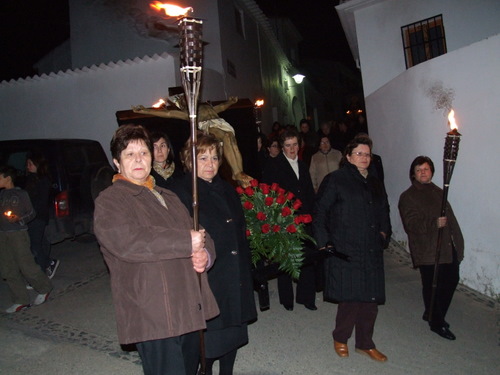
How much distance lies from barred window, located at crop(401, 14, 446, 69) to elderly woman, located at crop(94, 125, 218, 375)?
359 inches

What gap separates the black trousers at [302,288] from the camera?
518 cm

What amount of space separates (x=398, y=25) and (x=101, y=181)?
7501 mm

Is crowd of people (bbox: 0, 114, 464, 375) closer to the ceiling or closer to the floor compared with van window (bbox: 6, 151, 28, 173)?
closer to the floor

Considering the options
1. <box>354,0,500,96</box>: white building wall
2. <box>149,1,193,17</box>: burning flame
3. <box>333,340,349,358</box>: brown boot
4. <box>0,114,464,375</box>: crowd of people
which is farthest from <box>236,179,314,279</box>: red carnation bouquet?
<box>354,0,500,96</box>: white building wall

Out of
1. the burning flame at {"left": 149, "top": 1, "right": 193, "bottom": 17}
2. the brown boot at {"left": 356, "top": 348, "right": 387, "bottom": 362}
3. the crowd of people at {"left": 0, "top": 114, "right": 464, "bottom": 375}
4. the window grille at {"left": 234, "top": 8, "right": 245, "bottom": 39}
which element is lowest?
the brown boot at {"left": 356, "top": 348, "right": 387, "bottom": 362}

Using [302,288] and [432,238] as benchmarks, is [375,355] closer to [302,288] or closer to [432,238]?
[432,238]

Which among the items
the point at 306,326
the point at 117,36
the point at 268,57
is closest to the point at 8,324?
the point at 306,326

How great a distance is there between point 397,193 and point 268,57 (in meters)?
15.0

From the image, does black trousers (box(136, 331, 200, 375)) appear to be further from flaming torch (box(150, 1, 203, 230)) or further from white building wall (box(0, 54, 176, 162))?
white building wall (box(0, 54, 176, 162))

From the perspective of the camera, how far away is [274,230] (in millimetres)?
3994

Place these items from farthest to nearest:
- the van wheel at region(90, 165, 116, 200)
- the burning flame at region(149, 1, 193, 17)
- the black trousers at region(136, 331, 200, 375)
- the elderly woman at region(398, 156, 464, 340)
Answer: the van wheel at region(90, 165, 116, 200) < the elderly woman at region(398, 156, 464, 340) < the burning flame at region(149, 1, 193, 17) < the black trousers at region(136, 331, 200, 375)

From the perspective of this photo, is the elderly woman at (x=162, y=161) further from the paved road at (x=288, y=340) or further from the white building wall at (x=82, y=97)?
the white building wall at (x=82, y=97)

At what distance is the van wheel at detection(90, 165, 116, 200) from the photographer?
6.79 metres

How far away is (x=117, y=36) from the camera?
13984 mm
